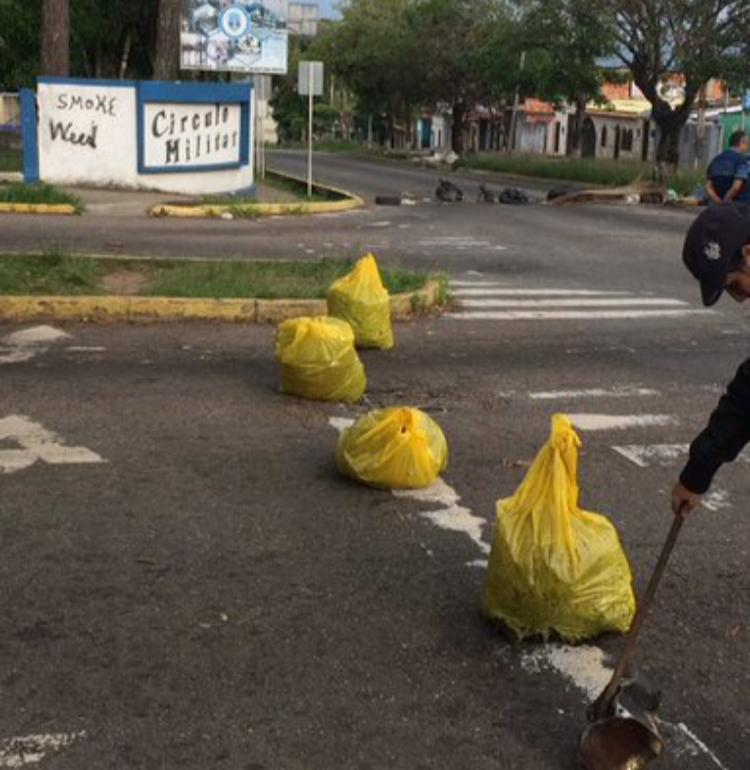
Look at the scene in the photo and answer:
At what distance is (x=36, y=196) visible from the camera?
1814 centimetres

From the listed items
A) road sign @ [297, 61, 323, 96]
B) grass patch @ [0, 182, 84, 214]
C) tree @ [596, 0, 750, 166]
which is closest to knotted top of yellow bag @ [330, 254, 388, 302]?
grass patch @ [0, 182, 84, 214]

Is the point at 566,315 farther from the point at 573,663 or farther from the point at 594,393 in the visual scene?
the point at 573,663

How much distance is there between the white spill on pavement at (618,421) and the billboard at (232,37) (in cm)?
2039

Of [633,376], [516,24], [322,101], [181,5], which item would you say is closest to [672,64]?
[516,24]

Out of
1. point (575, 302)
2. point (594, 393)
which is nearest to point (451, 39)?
point (575, 302)

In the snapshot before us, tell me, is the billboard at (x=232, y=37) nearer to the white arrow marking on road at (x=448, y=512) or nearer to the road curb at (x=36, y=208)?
the road curb at (x=36, y=208)

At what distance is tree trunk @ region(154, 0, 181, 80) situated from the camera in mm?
24500

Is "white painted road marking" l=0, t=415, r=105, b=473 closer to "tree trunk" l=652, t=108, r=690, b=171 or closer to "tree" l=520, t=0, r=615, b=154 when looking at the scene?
"tree" l=520, t=0, r=615, b=154

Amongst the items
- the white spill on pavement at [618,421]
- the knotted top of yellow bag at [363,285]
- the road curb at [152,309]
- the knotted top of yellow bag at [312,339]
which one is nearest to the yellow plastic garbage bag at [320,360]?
the knotted top of yellow bag at [312,339]

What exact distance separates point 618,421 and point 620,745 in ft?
12.8

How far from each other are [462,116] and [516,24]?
71.0ft

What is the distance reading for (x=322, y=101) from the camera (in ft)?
344

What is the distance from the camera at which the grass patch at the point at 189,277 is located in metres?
9.73

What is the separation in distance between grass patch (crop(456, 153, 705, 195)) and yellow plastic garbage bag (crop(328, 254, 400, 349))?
22484 millimetres
